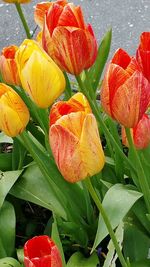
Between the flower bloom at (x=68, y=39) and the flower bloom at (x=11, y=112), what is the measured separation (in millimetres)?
82

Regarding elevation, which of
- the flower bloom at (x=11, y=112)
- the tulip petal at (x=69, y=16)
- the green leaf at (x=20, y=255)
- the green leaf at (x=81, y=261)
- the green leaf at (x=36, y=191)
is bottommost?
the green leaf at (x=81, y=261)

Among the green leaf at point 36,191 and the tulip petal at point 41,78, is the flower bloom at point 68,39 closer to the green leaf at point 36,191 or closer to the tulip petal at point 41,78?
the tulip petal at point 41,78

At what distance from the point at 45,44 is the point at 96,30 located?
109 cm

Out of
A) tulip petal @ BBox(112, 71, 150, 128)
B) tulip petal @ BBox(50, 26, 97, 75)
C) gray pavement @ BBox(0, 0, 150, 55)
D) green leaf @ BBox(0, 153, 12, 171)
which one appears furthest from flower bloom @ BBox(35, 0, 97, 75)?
gray pavement @ BBox(0, 0, 150, 55)

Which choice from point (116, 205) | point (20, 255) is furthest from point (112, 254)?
point (20, 255)

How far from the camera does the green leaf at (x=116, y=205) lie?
3.99ft

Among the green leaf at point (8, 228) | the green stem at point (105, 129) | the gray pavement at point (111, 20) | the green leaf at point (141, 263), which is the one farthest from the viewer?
the gray pavement at point (111, 20)

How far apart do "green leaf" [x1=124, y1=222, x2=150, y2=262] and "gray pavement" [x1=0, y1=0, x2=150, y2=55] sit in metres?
0.81

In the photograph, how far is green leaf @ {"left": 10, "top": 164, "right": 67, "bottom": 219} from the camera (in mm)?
1387

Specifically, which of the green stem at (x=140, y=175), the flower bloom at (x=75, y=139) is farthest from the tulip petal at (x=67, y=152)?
the green stem at (x=140, y=175)

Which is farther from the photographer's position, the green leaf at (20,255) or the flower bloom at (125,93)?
the green leaf at (20,255)

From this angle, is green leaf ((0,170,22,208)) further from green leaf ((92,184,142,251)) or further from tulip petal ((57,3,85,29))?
tulip petal ((57,3,85,29))

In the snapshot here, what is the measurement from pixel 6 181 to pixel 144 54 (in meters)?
0.49

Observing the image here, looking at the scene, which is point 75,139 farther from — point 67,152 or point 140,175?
point 140,175
